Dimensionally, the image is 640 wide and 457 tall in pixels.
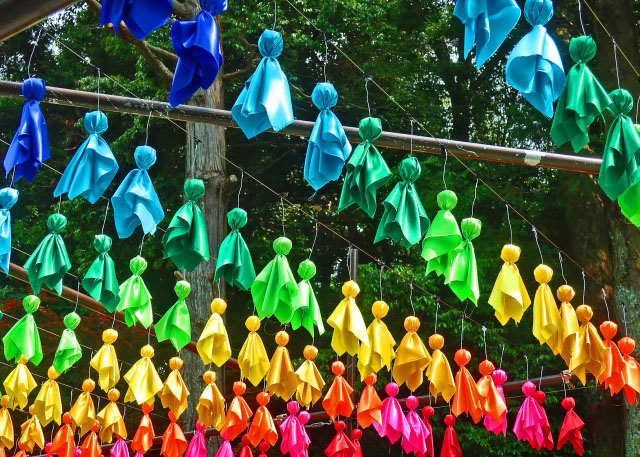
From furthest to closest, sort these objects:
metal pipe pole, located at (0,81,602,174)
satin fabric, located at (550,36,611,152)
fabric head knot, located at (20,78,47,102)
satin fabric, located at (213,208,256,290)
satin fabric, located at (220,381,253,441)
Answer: satin fabric, located at (220,381,253,441) → satin fabric, located at (213,208,256,290) → metal pipe pole, located at (0,81,602,174) → fabric head knot, located at (20,78,47,102) → satin fabric, located at (550,36,611,152)

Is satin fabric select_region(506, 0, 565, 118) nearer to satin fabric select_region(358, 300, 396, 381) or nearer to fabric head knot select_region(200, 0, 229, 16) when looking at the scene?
fabric head knot select_region(200, 0, 229, 16)

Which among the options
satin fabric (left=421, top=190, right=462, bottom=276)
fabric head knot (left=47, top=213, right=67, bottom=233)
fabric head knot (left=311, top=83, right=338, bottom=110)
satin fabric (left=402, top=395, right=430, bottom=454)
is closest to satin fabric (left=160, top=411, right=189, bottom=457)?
satin fabric (left=402, top=395, right=430, bottom=454)

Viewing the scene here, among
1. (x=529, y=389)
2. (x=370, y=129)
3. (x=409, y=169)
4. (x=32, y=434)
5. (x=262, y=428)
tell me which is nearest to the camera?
(x=370, y=129)

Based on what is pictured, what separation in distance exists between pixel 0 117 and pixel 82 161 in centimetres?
670

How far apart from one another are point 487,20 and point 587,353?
1658 millimetres

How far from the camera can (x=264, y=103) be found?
1771 mm

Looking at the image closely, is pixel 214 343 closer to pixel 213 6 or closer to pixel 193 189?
pixel 193 189

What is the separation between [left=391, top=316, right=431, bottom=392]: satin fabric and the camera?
279cm

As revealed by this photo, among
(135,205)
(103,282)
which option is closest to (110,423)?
(103,282)

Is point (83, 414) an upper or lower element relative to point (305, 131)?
lower

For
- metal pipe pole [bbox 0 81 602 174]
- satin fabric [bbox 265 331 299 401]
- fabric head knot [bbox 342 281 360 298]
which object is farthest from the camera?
satin fabric [bbox 265 331 299 401]

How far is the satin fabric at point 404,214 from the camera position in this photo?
2127 millimetres

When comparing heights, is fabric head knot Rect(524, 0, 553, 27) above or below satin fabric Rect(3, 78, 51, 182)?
above

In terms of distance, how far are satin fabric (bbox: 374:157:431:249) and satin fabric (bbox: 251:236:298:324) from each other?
0.46 metres
